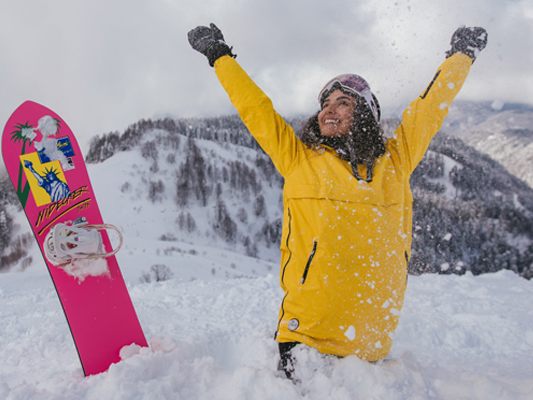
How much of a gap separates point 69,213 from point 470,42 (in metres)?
2.79

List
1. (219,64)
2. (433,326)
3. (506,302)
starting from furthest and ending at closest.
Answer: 1. (506,302)
2. (433,326)
3. (219,64)

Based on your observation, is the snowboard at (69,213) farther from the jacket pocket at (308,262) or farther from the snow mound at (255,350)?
the jacket pocket at (308,262)

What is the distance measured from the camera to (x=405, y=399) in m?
1.99

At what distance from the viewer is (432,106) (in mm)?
2285

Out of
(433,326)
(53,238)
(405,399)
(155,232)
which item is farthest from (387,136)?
(155,232)

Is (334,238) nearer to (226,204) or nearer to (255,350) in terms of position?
(255,350)

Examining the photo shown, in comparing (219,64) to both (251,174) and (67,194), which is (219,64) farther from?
(251,174)

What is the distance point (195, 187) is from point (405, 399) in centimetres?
8781

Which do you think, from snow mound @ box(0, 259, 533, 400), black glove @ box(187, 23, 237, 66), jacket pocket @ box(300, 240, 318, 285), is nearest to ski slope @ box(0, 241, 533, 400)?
snow mound @ box(0, 259, 533, 400)

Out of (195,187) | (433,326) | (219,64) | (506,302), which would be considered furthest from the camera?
(195,187)

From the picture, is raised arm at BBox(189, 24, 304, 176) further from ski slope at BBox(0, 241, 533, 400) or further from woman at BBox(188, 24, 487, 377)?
ski slope at BBox(0, 241, 533, 400)

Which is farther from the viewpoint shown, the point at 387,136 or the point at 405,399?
the point at 387,136

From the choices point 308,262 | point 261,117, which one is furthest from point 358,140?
point 308,262

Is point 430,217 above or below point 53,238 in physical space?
below
